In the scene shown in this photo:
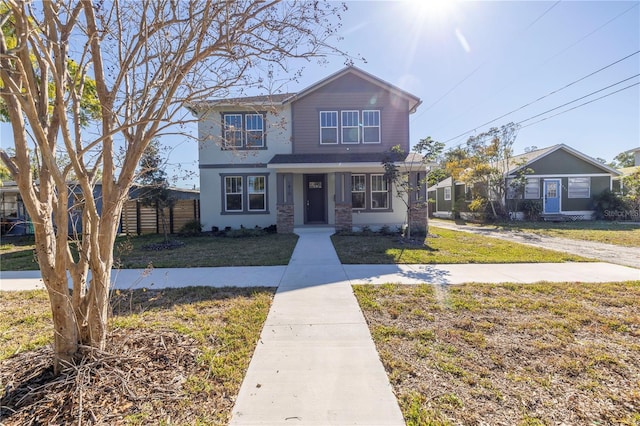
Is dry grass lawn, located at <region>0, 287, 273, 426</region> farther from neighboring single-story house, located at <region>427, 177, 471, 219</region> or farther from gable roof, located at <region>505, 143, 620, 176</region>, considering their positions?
gable roof, located at <region>505, 143, 620, 176</region>

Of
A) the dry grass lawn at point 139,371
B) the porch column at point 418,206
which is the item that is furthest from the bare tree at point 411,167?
the dry grass lawn at point 139,371

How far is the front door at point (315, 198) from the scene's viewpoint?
46.1ft

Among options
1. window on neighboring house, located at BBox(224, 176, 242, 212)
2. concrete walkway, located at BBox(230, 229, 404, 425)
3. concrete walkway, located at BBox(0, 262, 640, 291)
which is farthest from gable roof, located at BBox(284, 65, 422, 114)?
concrete walkway, located at BBox(230, 229, 404, 425)

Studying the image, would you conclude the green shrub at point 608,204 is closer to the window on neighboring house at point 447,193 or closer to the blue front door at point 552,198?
the blue front door at point 552,198

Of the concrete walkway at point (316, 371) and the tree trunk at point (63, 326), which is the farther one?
the tree trunk at point (63, 326)

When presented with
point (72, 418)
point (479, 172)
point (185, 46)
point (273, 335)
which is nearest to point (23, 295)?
point (72, 418)

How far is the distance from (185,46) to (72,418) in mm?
3266

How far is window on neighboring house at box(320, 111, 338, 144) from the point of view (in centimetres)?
1351

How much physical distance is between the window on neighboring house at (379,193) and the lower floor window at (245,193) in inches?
204

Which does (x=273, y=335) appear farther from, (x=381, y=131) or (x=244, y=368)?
(x=381, y=131)

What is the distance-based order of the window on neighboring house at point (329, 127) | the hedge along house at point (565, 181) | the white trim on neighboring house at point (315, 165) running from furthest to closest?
the hedge along house at point (565, 181) → the window on neighboring house at point (329, 127) → the white trim on neighboring house at point (315, 165)

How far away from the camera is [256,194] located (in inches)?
541

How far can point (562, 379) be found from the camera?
265 cm

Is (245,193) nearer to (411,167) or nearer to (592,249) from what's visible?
(411,167)
